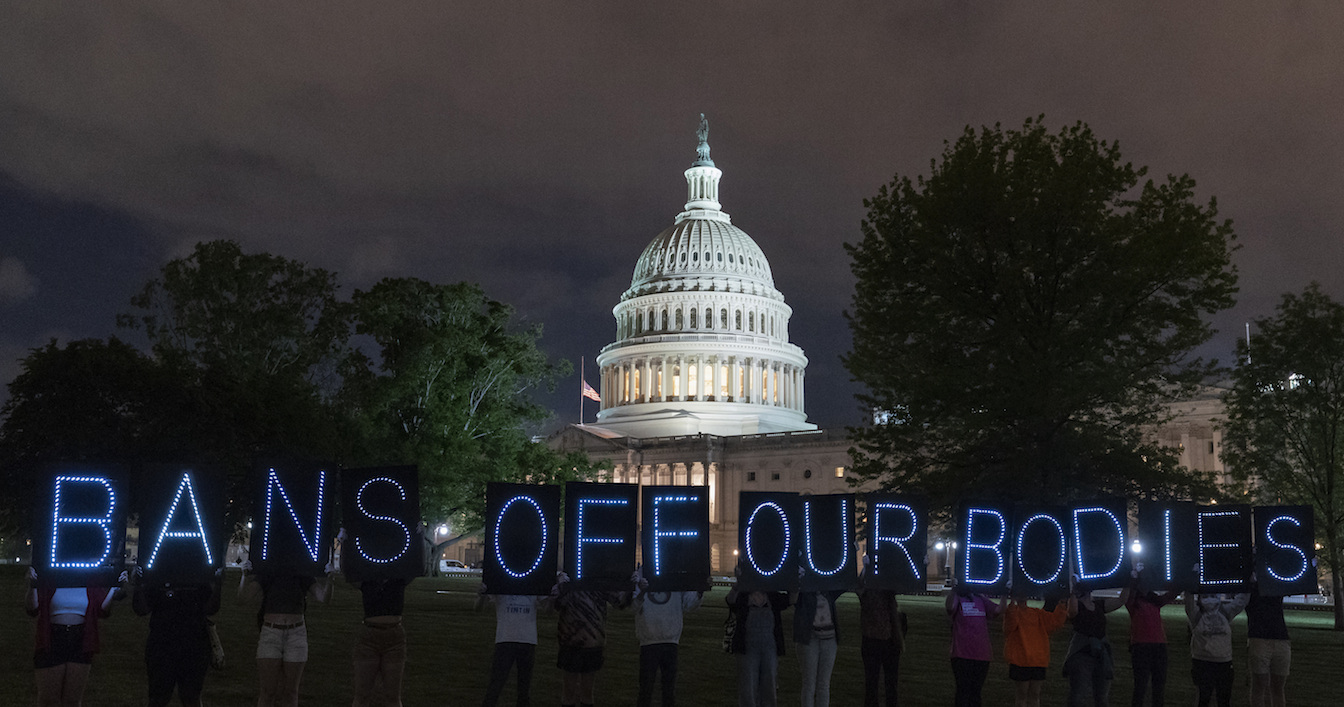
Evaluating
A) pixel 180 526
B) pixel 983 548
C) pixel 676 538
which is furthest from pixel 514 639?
pixel 983 548

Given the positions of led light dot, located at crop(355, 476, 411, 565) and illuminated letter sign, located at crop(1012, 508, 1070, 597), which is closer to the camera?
led light dot, located at crop(355, 476, 411, 565)

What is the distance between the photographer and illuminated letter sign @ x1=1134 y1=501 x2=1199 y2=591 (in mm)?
15977

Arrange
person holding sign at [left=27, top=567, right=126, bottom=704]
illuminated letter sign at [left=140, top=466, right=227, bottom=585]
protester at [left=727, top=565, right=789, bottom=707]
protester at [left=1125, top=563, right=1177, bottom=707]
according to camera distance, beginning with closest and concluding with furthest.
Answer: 1. person holding sign at [left=27, top=567, right=126, bottom=704]
2. illuminated letter sign at [left=140, top=466, right=227, bottom=585]
3. protester at [left=727, top=565, right=789, bottom=707]
4. protester at [left=1125, top=563, right=1177, bottom=707]

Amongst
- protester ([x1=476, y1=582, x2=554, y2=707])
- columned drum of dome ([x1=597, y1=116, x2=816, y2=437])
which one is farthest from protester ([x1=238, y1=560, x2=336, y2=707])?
columned drum of dome ([x1=597, y1=116, x2=816, y2=437])

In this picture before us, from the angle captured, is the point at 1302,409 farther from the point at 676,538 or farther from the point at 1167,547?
the point at 676,538

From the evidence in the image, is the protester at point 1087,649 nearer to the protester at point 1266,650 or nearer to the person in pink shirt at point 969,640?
the person in pink shirt at point 969,640

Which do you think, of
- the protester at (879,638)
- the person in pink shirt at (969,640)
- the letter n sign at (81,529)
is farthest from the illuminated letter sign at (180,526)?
the person in pink shirt at (969,640)

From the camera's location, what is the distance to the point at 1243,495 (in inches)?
1615

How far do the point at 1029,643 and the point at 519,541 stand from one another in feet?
20.5

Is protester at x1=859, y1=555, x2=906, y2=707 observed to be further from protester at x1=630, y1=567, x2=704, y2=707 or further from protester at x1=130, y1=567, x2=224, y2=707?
protester at x1=130, y1=567, x2=224, y2=707

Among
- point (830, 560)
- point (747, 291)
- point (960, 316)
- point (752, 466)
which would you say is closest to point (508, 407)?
point (960, 316)

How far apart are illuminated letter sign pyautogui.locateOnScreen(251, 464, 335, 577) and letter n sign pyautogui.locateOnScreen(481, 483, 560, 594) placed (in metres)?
1.84

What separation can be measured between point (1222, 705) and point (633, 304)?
465ft

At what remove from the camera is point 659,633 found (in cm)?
1552
